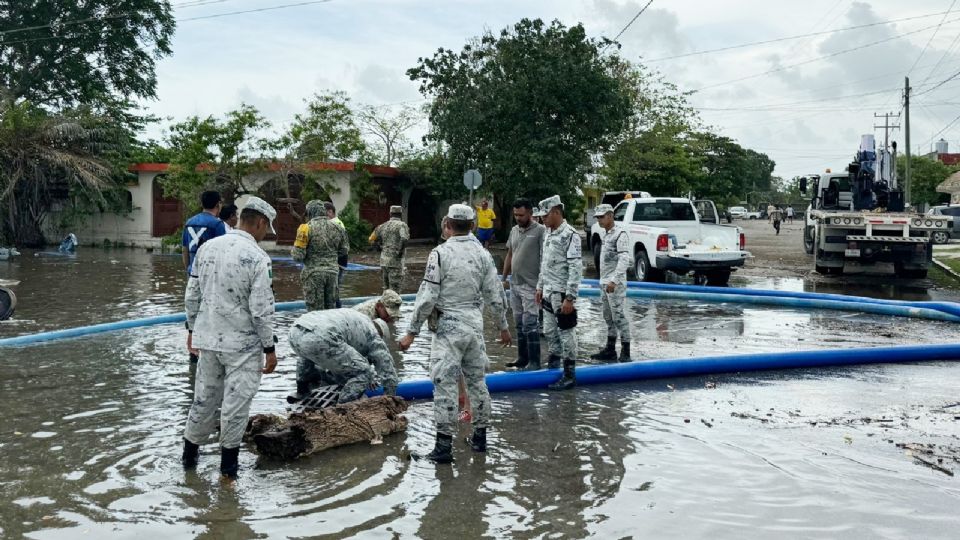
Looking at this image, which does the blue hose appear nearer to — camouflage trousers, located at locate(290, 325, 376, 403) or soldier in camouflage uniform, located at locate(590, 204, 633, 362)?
camouflage trousers, located at locate(290, 325, 376, 403)

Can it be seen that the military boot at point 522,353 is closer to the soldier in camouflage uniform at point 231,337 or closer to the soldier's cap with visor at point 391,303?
the soldier's cap with visor at point 391,303

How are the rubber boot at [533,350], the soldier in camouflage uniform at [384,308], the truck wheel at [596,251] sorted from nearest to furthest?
the soldier in camouflage uniform at [384,308] < the rubber boot at [533,350] < the truck wheel at [596,251]

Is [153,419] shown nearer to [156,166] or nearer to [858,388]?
[858,388]

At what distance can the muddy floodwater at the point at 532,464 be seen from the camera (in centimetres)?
498

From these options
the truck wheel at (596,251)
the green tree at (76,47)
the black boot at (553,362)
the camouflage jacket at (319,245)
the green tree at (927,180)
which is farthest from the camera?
the green tree at (927,180)

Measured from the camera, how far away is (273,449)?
19.8 ft

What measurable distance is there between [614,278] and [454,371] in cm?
371

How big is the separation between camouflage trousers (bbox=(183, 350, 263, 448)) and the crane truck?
1643 cm

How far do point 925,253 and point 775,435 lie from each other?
14.8m

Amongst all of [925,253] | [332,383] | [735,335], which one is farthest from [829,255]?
[332,383]

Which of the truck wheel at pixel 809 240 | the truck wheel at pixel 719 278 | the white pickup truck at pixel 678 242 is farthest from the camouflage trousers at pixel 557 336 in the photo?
the truck wheel at pixel 809 240

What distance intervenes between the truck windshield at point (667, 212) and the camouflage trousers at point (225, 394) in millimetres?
14230

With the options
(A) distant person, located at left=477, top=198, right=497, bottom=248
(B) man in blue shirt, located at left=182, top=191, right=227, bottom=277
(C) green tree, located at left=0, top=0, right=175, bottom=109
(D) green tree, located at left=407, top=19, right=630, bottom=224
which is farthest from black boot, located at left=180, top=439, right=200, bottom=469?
(C) green tree, located at left=0, top=0, right=175, bottom=109

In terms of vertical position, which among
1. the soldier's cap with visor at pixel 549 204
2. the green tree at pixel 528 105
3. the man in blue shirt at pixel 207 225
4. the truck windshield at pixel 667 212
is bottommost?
the man in blue shirt at pixel 207 225
